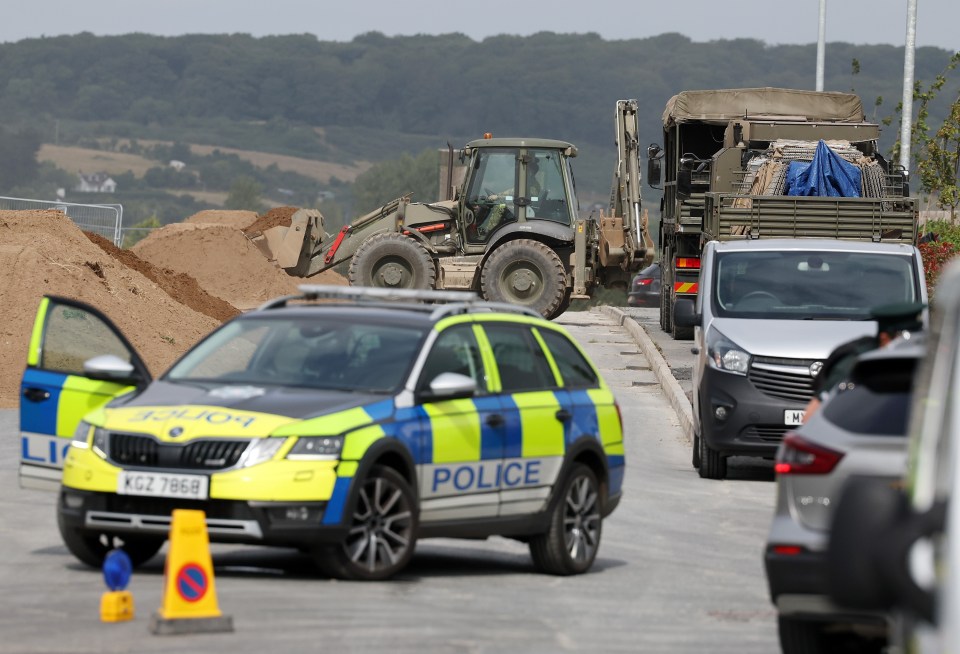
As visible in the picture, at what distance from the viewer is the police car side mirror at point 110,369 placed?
10.6 metres

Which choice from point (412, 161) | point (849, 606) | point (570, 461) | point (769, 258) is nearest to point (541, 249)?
point (769, 258)

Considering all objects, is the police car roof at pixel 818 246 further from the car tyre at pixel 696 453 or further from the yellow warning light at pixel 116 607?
the yellow warning light at pixel 116 607

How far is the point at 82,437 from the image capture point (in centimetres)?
1003

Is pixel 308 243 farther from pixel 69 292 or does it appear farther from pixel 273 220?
pixel 69 292

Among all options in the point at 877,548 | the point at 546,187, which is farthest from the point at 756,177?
the point at 877,548

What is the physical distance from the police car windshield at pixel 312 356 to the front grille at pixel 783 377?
5889 millimetres

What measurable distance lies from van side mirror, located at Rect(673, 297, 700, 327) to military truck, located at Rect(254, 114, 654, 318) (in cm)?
1548

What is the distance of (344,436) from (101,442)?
1.27m

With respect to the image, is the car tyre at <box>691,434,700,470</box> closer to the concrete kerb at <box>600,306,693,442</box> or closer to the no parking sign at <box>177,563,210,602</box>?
the concrete kerb at <box>600,306,693,442</box>

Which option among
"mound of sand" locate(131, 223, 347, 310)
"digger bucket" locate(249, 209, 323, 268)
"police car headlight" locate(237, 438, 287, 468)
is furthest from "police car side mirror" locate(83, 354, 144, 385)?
"mound of sand" locate(131, 223, 347, 310)

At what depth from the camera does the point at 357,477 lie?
31.7ft

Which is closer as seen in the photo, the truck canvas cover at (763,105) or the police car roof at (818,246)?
the police car roof at (818,246)

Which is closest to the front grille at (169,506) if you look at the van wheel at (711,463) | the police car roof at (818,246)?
the van wheel at (711,463)

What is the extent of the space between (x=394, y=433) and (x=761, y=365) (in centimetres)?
663
